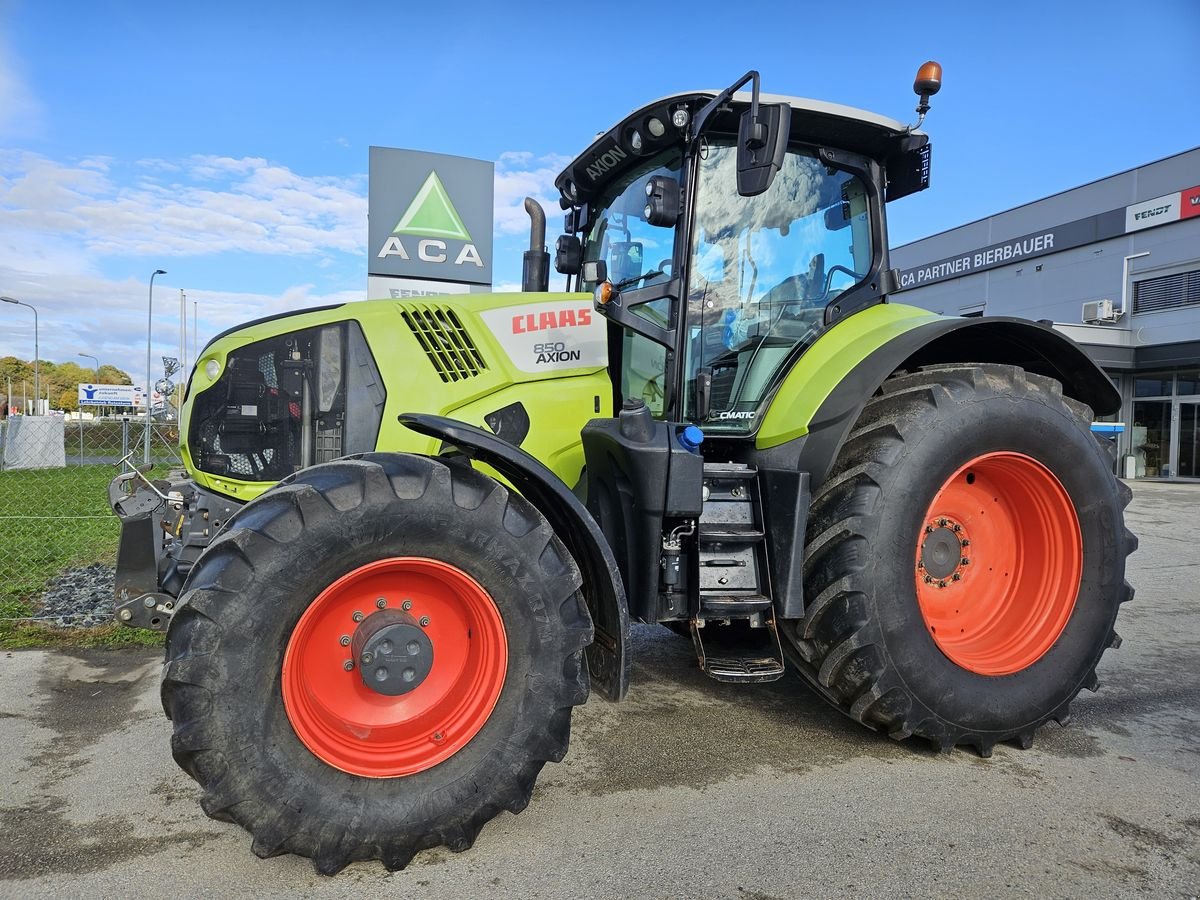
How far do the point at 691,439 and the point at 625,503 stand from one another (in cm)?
37

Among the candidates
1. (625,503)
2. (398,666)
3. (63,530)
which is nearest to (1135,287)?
(625,503)

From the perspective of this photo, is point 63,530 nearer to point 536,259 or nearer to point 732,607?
point 536,259

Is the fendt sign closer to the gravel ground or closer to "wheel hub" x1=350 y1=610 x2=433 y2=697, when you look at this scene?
the gravel ground

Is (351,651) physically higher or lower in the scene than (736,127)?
lower

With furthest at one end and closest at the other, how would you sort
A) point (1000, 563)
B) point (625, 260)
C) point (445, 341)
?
point (625, 260), point (1000, 563), point (445, 341)

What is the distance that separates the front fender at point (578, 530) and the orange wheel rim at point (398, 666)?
42 cm

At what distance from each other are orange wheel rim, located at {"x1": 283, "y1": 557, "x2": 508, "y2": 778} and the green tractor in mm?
11

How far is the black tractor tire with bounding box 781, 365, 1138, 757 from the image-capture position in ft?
10.2

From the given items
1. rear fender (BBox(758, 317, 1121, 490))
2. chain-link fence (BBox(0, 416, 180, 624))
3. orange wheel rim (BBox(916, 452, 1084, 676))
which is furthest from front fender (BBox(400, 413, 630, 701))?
chain-link fence (BBox(0, 416, 180, 624))

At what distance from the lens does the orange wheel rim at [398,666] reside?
2500 millimetres

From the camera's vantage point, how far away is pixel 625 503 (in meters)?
3.17

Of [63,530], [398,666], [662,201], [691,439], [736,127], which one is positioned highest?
[736,127]

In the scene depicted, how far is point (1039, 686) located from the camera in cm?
338

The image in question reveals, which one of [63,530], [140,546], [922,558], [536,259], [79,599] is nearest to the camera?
[140,546]
